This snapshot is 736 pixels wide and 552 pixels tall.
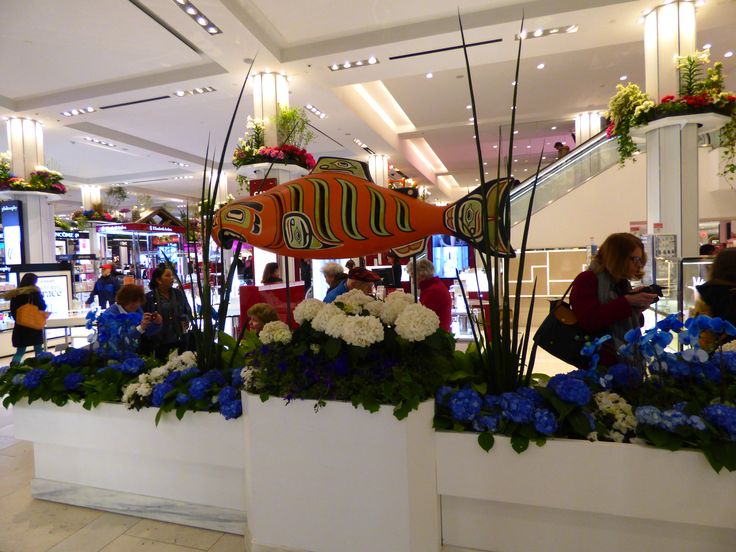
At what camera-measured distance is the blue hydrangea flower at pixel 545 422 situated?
1575 millimetres

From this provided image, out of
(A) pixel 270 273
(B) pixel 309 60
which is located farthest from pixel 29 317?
(B) pixel 309 60

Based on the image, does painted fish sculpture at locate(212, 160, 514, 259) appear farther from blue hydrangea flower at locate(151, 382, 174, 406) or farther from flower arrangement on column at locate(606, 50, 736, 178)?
flower arrangement on column at locate(606, 50, 736, 178)

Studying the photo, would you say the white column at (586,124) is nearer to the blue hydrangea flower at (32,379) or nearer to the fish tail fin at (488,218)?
the fish tail fin at (488,218)

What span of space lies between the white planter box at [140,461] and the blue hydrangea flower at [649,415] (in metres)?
1.56

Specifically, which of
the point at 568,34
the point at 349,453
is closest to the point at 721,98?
the point at 568,34

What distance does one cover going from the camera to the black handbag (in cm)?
218

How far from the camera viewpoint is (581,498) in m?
1.54

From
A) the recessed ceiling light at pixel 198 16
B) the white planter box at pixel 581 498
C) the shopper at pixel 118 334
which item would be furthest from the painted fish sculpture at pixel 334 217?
the recessed ceiling light at pixel 198 16

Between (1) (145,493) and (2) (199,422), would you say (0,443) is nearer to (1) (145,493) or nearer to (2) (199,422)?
(1) (145,493)

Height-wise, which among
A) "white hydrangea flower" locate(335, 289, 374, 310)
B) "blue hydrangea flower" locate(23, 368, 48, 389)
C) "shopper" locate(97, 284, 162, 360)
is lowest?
"blue hydrangea flower" locate(23, 368, 48, 389)

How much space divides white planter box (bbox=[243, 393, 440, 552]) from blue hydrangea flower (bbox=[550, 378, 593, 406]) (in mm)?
472

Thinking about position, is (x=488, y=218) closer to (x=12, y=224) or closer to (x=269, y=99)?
(x=269, y=99)

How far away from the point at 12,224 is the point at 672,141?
8.91 meters

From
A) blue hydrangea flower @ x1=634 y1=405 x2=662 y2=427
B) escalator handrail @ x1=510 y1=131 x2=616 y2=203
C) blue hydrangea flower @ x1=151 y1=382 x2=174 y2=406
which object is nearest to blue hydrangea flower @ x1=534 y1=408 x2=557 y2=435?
blue hydrangea flower @ x1=634 y1=405 x2=662 y2=427
